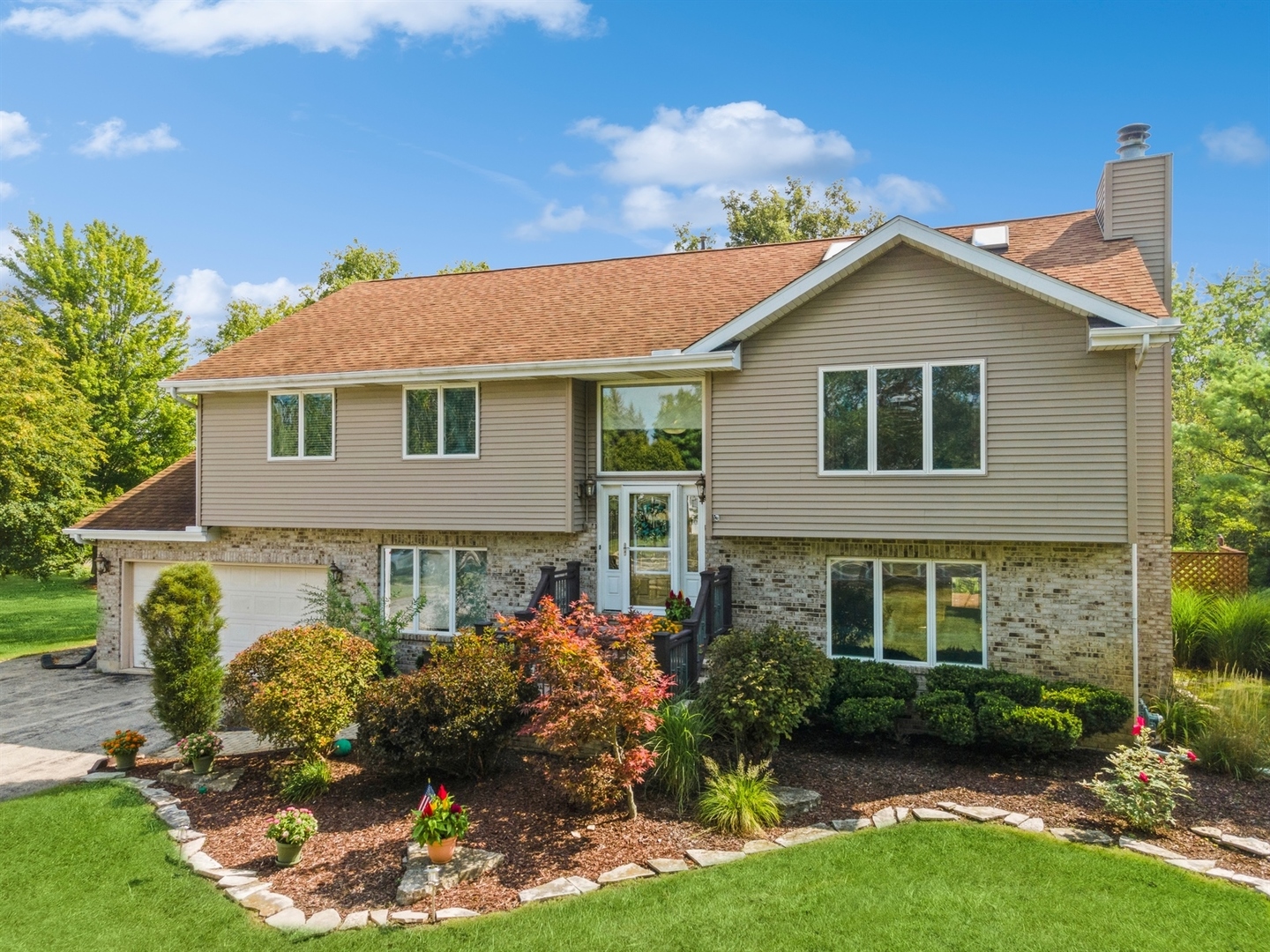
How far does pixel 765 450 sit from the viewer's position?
11.2 m

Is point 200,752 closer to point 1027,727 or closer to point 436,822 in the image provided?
point 436,822

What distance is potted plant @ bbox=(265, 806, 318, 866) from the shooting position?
692cm

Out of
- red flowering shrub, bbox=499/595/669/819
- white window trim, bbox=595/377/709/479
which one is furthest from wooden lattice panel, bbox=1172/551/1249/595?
red flowering shrub, bbox=499/595/669/819

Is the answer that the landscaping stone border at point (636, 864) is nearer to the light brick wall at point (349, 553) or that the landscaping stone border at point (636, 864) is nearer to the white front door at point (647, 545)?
the white front door at point (647, 545)

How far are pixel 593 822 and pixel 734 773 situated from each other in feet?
5.11

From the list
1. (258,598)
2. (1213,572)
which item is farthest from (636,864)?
(1213,572)

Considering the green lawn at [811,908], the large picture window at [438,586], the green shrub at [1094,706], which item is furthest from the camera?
the large picture window at [438,586]

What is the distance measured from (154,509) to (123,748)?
746 cm

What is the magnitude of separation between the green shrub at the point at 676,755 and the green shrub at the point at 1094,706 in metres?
4.42

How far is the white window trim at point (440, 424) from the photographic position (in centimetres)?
1282

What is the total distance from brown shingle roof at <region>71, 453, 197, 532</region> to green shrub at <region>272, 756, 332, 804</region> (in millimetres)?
8067

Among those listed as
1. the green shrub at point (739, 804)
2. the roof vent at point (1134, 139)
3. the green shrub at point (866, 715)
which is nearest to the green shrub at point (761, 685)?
the green shrub at point (866, 715)

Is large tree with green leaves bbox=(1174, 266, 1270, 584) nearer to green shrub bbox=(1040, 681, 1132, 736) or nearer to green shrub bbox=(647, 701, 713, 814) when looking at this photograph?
green shrub bbox=(1040, 681, 1132, 736)

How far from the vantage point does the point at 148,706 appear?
41.4 feet
